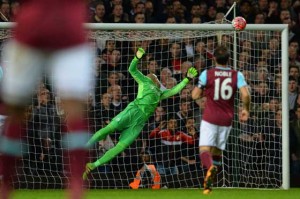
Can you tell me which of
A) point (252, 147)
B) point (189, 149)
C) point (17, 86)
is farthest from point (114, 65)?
point (17, 86)

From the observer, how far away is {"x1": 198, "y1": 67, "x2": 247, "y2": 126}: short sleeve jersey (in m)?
11.1

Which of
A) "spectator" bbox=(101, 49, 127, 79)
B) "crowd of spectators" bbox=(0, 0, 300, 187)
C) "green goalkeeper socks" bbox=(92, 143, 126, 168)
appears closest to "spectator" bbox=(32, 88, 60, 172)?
"crowd of spectators" bbox=(0, 0, 300, 187)

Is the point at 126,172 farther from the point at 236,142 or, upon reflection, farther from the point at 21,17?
the point at 21,17

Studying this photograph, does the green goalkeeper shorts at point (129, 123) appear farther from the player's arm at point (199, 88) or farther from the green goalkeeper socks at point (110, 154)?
the player's arm at point (199, 88)

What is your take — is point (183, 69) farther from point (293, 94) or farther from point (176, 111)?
point (293, 94)

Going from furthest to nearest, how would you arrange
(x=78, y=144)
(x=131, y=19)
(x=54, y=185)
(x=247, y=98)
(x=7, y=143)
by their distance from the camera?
(x=131, y=19)
(x=54, y=185)
(x=247, y=98)
(x=7, y=143)
(x=78, y=144)

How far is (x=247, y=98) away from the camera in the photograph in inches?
424

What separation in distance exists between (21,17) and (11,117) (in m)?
0.56

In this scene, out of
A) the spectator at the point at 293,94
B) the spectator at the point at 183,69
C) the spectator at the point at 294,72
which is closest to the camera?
the spectator at the point at 183,69

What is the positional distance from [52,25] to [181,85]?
8197mm

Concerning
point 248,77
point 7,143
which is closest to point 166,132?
point 248,77

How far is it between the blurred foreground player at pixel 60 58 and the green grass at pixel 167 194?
657cm

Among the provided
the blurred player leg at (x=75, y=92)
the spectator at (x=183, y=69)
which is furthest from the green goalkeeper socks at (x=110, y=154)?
the blurred player leg at (x=75, y=92)

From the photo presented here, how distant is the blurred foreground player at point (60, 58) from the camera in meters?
4.80
